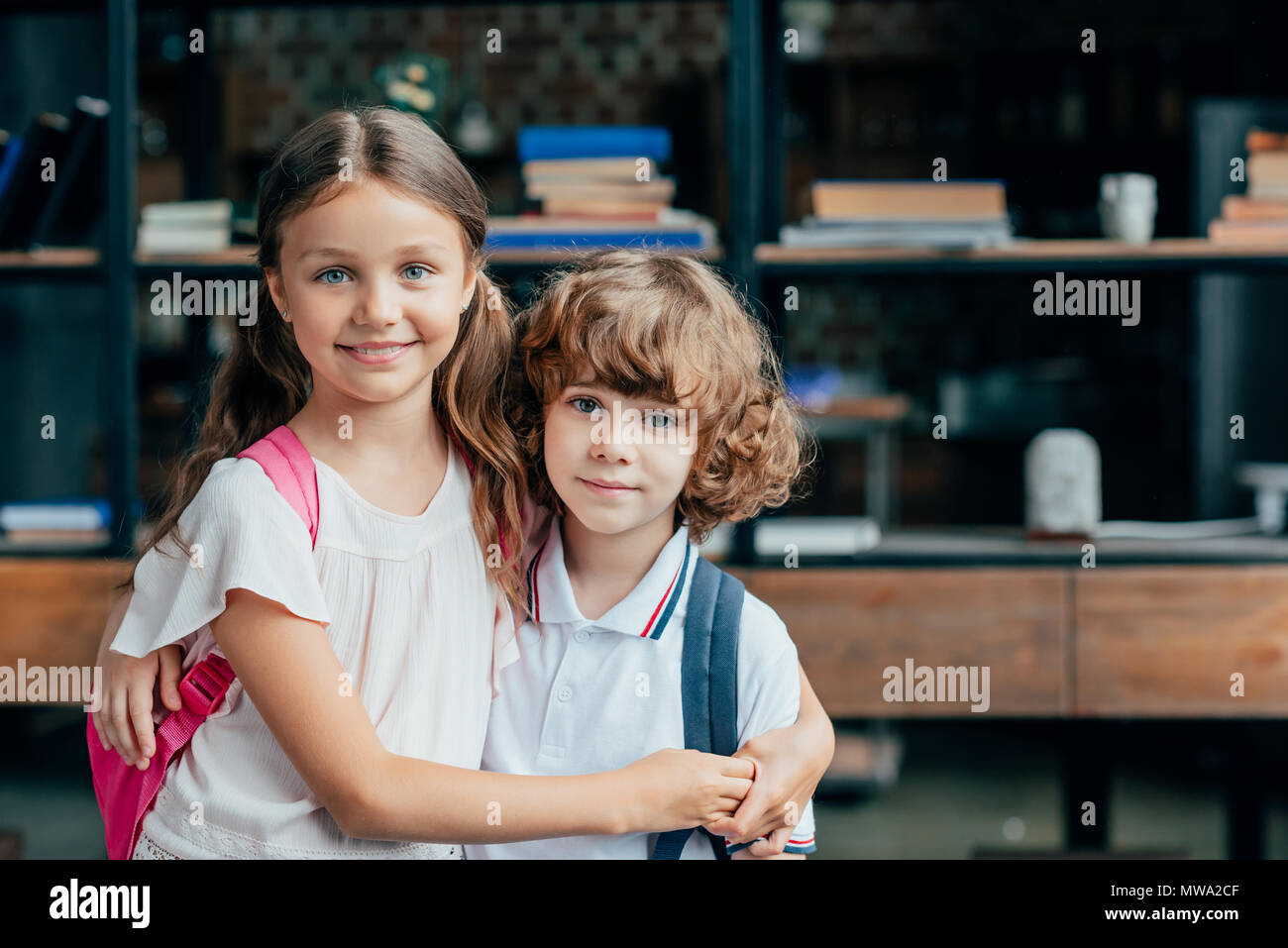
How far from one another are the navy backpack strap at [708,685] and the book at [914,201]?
1.10 metres

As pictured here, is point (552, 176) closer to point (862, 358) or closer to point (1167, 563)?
point (1167, 563)

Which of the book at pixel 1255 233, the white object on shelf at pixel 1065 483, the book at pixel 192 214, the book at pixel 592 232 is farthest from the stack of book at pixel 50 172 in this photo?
the book at pixel 1255 233

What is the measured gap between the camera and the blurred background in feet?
6.15

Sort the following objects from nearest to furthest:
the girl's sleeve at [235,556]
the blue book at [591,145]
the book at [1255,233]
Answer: the girl's sleeve at [235,556]
the blue book at [591,145]
the book at [1255,233]

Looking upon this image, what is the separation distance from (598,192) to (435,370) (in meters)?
0.90

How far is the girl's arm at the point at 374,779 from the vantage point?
0.86 metres

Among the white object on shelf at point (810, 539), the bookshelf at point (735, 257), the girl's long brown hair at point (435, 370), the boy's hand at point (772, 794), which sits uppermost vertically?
the bookshelf at point (735, 257)

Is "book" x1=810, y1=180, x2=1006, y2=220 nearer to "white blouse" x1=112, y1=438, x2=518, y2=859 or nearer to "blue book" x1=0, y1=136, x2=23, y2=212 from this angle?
"white blouse" x1=112, y1=438, x2=518, y2=859

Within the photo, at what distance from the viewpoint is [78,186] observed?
6.53ft

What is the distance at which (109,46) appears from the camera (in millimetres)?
1804

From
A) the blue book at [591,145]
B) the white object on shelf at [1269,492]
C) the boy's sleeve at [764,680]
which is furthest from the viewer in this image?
the white object on shelf at [1269,492]

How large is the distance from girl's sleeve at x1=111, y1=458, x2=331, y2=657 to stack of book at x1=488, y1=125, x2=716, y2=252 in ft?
3.35

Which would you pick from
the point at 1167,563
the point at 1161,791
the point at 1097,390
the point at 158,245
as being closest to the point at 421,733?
→ the point at 158,245

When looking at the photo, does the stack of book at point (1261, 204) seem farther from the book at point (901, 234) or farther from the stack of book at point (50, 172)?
the stack of book at point (50, 172)
